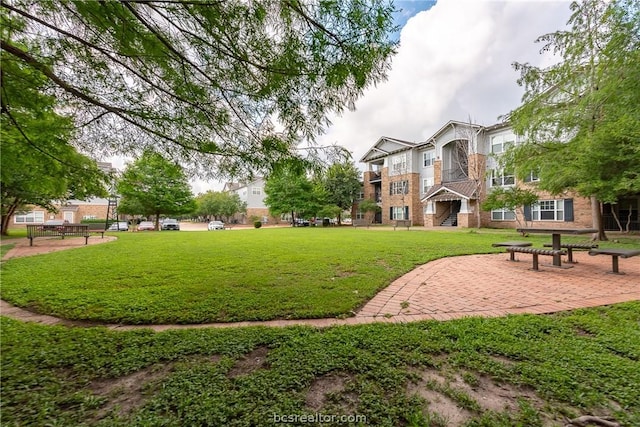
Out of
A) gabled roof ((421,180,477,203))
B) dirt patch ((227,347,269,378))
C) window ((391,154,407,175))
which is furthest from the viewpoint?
window ((391,154,407,175))

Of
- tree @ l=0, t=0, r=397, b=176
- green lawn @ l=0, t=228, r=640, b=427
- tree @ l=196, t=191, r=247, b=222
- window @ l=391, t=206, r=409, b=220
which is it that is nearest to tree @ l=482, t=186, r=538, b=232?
window @ l=391, t=206, r=409, b=220

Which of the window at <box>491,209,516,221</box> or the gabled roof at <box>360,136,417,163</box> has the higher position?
the gabled roof at <box>360,136,417,163</box>

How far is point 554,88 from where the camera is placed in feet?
41.4

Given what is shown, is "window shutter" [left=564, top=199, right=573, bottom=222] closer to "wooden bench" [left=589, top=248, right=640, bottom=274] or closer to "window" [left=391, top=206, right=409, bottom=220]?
"window" [left=391, top=206, right=409, bottom=220]

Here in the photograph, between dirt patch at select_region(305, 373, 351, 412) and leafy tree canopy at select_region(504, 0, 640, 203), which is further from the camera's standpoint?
leafy tree canopy at select_region(504, 0, 640, 203)

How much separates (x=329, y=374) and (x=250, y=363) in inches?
29.8

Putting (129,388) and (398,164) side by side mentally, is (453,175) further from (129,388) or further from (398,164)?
(129,388)

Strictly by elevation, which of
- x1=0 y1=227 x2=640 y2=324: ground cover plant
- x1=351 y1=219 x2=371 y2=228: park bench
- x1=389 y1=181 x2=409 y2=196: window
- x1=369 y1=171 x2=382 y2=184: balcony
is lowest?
x1=0 y1=227 x2=640 y2=324: ground cover plant

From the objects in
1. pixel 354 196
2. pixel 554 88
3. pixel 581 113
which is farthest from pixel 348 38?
pixel 354 196

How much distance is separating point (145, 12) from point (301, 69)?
1.75 m

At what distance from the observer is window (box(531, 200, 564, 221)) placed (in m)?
19.1

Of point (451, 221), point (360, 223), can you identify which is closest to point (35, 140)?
point (360, 223)

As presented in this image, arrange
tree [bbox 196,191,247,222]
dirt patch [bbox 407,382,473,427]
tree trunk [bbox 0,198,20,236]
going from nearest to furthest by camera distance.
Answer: dirt patch [bbox 407,382,473,427] < tree trunk [bbox 0,198,20,236] < tree [bbox 196,191,247,222]

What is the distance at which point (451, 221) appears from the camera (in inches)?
1035
